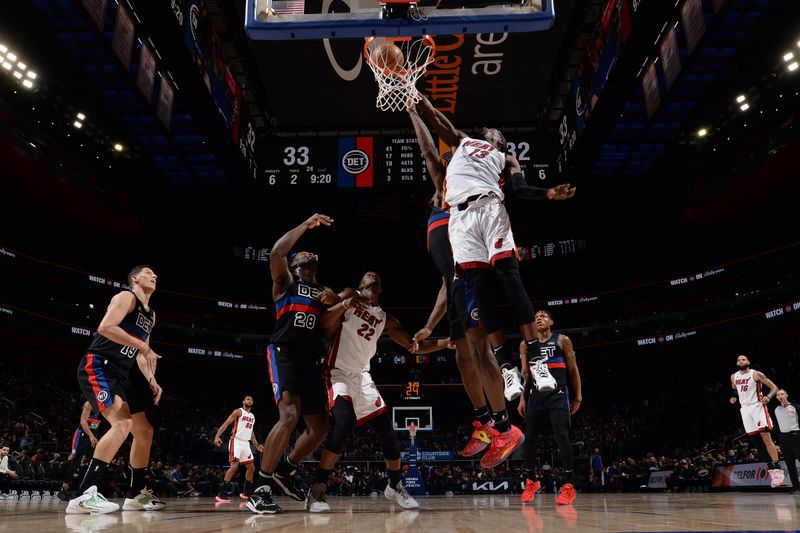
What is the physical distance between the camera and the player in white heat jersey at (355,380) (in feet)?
17.3

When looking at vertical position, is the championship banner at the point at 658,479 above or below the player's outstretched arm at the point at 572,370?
below

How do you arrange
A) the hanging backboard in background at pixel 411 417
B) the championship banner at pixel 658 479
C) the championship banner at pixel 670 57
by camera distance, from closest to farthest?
the championship banner at pixel 670 57 → the championship banner at pixel 658 479 → the hanging backboard in background at pixel 411 417

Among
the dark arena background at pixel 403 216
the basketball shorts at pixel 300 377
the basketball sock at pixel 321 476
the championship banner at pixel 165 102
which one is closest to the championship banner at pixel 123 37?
the dark arena background at pixel 403 216

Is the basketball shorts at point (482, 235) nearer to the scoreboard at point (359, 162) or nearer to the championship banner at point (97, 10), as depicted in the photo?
the championship banner at point (97, 10)

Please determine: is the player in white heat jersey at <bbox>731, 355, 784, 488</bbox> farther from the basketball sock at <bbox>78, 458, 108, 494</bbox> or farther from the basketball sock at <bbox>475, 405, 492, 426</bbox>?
the basketball sock at <bbox>78, 458, 108, 494</bbox>

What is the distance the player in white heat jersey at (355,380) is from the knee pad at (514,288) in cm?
163

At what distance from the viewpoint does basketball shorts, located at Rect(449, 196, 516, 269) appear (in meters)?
4.16

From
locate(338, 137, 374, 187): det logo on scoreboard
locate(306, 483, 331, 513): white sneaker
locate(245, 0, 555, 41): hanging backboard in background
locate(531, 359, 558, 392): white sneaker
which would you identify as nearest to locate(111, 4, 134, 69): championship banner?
locate(338, 137, 374, 187): det logo on scoreboard

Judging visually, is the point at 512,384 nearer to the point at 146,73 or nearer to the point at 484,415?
the point at 484,415

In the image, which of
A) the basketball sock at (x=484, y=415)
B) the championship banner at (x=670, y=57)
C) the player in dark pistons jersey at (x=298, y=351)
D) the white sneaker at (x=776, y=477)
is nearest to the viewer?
the basketball sock at (x=484, y=415)

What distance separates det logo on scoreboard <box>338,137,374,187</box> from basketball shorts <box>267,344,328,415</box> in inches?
330

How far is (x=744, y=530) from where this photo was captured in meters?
2.35

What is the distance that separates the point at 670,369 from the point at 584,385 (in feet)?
12.1

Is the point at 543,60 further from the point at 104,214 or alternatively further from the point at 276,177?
the point at 104,214
